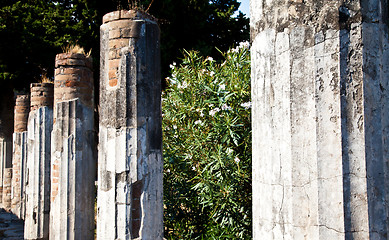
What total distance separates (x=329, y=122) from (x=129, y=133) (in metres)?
2.54

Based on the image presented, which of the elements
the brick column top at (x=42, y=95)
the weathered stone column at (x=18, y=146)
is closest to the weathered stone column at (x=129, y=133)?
the brick column top at (x=42, y=95)

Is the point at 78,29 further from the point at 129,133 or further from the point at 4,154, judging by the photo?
the point at 129,133

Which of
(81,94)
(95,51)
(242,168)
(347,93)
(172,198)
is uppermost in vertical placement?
(95,51)

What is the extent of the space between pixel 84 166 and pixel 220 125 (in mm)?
2048

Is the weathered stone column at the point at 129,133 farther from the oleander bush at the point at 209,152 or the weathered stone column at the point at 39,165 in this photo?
the weathered stone column at the point at 39,165

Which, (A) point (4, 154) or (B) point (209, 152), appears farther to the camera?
(A) point (4, 154)

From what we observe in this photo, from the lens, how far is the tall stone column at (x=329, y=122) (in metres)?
1.55

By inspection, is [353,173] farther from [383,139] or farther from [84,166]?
[84,166]

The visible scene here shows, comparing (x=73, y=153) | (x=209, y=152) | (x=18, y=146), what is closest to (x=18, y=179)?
(x=18, y=146)

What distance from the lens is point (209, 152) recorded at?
543 centimetres

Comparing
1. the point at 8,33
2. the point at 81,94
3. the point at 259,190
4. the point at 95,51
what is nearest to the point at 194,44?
the point at 95,51

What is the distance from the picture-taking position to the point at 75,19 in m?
12.8

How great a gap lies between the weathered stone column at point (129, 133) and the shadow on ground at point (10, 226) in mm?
6031

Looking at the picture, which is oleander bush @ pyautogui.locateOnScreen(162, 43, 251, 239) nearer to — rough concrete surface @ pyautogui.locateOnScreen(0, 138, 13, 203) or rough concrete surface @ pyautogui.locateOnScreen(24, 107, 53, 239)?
rough concrete surface @ pyautogui.locateOnScreen(24, 107, 53, 239)
